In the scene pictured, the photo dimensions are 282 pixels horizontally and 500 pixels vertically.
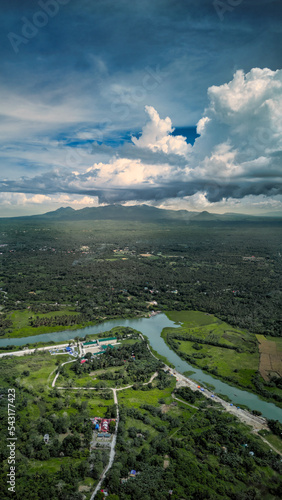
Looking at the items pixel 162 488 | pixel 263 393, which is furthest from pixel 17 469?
pixel 263 393

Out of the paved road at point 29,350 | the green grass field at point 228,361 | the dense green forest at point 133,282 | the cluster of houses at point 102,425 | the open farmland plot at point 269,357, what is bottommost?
the green grass field at point 228,361

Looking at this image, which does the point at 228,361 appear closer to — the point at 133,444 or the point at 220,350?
the point at 220,350

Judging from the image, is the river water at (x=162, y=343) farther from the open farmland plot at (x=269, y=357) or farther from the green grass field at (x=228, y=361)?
the open farmland plot at (x=269, y=357)

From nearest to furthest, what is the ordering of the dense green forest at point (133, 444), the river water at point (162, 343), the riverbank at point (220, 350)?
the dense green forest at point (133, 444) < the river water at point (162, 343) < the riverbank at point (220, 350)

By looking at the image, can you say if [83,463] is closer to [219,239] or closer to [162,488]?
[162,488]

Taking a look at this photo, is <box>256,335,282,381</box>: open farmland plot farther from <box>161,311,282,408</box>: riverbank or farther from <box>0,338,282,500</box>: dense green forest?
<box>0,338,282,500</box>: dense green forest

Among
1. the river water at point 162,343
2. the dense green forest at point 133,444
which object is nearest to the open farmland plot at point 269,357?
the river water at point 162,343
